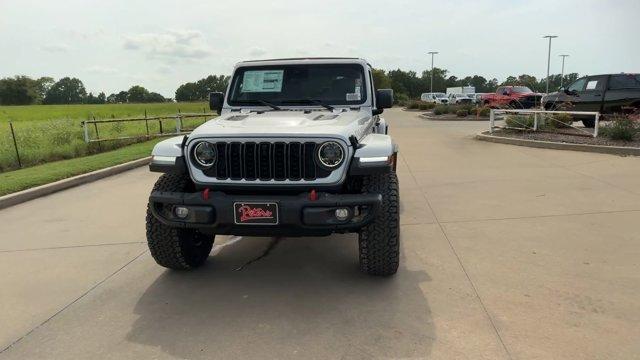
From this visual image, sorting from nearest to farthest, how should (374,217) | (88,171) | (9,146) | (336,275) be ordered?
(374,217)
(336,275)
(88,171)
(9,146)

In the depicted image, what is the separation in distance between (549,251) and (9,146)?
15.4m

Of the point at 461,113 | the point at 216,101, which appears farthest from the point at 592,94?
the point at 216,101

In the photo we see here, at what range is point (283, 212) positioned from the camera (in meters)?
3.41

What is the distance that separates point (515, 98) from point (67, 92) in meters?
113

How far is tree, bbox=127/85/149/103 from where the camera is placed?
105m

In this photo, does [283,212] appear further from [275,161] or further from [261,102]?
[261,102]

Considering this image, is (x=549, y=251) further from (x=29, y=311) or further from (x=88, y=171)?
(x=88, y=171)

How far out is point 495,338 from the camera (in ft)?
9.98

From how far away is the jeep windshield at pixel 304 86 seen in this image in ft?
16.5

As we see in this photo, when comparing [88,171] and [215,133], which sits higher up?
[215,133]

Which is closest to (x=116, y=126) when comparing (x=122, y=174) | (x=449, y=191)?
(x=122, y=174)

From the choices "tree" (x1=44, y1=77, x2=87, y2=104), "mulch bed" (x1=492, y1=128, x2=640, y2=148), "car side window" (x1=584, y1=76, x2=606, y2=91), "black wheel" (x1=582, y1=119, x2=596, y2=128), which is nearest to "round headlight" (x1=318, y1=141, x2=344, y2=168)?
"mulch bed" (x1=492, y1=128, x2=640, y2=148)

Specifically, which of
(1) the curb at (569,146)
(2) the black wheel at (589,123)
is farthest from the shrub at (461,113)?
(1) the curb at (569,146)

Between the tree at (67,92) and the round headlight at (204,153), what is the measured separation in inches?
4737
